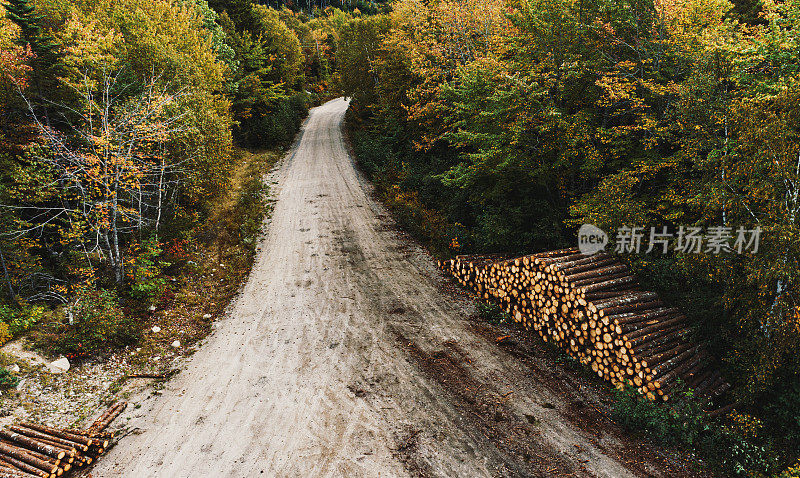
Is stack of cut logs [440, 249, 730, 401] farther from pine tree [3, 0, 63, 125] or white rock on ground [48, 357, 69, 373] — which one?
pine tree [3, 0, 63, 125]

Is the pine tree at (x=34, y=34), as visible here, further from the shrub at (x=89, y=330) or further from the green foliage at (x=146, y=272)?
the shrub at (x=89, y=330)

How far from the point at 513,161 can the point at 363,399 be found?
8.57m

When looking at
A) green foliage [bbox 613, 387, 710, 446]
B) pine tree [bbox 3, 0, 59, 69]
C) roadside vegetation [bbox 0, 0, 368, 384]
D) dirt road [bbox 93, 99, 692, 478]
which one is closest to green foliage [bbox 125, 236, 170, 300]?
roadside vegetation [bbox 0, 0, 368, 384]

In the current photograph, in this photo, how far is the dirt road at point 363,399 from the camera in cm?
640

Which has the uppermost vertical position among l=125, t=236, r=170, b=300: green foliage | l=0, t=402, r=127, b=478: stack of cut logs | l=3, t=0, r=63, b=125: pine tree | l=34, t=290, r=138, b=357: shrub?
l=3, t=0, r=63, b=125: pine tree

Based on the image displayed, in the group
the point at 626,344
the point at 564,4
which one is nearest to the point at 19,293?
the point at 626,344

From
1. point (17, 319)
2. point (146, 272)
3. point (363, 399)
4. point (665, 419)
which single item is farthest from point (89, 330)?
point (665, 419)

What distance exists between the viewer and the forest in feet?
21.5

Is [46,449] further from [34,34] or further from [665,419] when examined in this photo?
[34,34]

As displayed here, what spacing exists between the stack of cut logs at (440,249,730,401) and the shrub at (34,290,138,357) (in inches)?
427

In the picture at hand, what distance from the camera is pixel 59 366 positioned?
843 cm

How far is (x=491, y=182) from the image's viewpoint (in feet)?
44.9

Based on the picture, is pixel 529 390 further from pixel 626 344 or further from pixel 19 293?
pixel 19 293

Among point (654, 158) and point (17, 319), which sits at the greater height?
point (654, 158)
